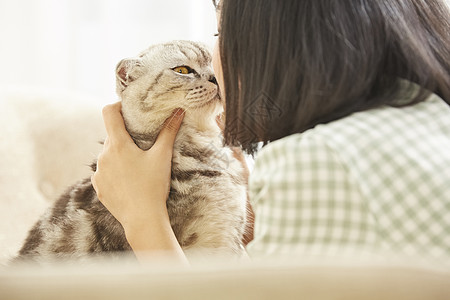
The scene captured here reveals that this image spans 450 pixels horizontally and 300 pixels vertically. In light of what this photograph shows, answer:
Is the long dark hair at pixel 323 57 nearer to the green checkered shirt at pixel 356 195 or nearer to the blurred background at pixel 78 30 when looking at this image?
the green checkered shirt at pixel 356 195

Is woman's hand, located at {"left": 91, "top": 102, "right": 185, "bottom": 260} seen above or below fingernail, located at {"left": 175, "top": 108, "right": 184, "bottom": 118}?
below

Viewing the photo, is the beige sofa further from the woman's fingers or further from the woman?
the woman's fingers

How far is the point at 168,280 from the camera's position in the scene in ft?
1.49

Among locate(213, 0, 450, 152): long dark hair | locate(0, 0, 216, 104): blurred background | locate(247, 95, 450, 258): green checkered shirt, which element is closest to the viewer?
locate(247, 95, 450, 258): green checkered shirt

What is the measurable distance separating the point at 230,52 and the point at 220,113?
37 cm

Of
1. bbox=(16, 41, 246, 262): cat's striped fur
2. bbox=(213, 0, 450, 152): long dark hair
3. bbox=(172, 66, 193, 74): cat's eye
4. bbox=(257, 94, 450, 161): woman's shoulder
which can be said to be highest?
bbox=(213, 0, 450, 152): long dark hair

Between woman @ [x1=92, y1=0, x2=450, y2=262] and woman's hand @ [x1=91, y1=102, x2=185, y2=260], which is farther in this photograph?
woman's hand @ [x1=91, y1=102, x2=185, y2=260]

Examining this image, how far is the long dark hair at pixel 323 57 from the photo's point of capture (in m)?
0.84

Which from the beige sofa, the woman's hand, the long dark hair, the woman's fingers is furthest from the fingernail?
the beige sofa

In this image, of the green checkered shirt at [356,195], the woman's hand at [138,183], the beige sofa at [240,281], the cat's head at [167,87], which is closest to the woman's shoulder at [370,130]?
the green checkered shirt at [356,195]

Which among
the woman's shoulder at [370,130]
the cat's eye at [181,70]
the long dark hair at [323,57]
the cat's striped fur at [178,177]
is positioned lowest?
the cat's striped fur at [178,177]

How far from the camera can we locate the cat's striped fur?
46.8 inches

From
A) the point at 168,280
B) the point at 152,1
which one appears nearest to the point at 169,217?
the point at 168,280

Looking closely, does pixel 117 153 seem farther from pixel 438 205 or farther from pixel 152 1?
pixel 152 1
